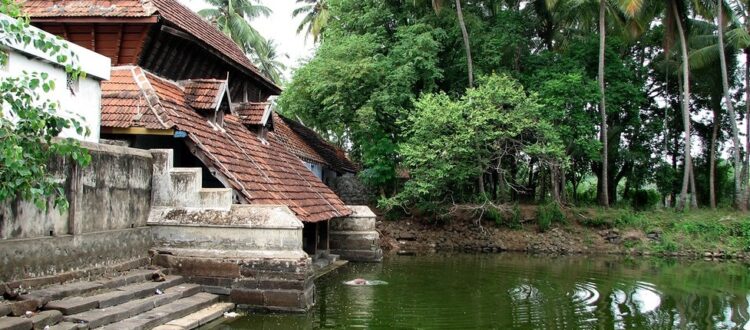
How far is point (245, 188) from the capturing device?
34.1 feet

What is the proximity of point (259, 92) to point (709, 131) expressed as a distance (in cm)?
2339

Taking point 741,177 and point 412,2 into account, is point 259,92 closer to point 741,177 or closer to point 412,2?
point 412,2

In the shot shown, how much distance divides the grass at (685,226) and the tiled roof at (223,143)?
13.8 meters

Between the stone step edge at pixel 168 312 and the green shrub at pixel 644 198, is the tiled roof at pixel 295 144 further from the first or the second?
the green shrub at pixel 644 198

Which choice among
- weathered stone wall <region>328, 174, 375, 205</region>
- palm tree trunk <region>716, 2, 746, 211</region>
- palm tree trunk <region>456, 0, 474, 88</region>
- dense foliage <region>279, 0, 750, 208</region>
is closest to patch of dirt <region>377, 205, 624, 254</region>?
dense foliage <region>279, 0, 750, 208</region>

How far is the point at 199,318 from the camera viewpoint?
849 centimetres

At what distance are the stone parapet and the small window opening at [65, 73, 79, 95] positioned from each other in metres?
9.35

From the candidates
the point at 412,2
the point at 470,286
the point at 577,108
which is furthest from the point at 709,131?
the point at 470,286

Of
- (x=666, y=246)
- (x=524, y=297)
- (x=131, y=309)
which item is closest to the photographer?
(x=131, y=309)

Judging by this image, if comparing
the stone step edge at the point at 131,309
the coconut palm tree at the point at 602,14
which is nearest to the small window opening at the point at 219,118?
the stone step edge at the point at 131,309

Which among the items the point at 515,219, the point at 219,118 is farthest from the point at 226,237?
the point at 515,219

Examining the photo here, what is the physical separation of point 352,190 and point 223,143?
13843mm

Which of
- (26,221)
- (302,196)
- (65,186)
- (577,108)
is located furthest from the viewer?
(577,108)

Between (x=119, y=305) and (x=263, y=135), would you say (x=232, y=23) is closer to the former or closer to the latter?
(x=263, y=135)
